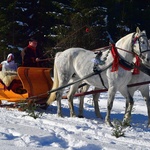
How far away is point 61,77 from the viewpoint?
7824mm

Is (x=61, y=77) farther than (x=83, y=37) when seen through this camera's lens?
No

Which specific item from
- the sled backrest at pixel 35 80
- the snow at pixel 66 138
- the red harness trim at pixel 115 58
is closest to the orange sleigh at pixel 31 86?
the sled backrest at pixel 35 80

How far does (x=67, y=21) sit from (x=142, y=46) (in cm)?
1452

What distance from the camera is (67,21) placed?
2058 cm

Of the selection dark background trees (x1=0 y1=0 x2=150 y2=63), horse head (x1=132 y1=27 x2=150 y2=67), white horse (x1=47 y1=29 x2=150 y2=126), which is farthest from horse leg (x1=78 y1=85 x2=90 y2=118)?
dark background trees (x1=0 y1=0 x2=150 y2=63)

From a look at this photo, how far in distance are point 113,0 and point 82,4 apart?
8.27ft

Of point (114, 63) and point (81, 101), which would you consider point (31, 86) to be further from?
point (114, 63)

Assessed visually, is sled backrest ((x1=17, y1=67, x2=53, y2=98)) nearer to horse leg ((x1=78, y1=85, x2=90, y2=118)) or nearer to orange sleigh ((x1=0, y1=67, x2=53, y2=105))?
orange sleigh ((x1=0, y1=67, x2=53, y2=105))

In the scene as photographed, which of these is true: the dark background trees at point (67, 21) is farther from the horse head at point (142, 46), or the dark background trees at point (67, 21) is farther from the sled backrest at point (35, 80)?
the horse head at point (142, 46)

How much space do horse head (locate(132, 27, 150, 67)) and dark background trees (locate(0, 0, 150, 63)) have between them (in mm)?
10772

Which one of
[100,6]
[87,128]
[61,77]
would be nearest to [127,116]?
[87,128]

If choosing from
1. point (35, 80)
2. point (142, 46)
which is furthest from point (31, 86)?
point (142, 46)

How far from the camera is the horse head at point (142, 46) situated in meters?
6.39

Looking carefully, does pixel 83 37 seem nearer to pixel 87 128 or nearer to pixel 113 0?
pixel 113 0
